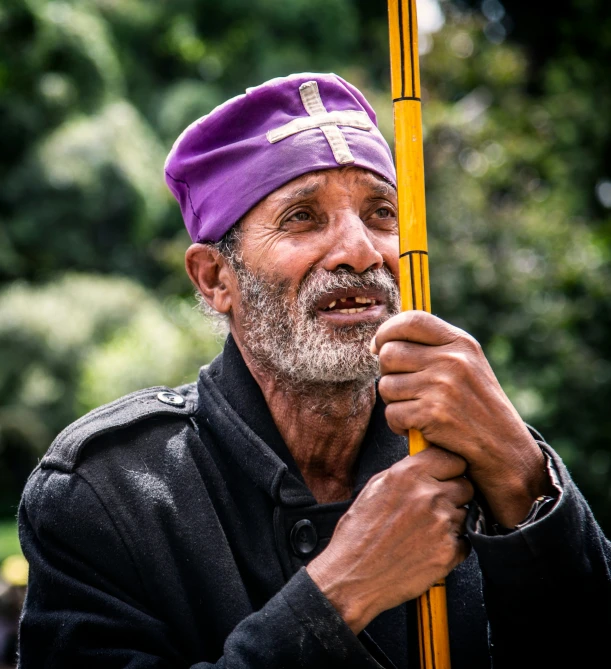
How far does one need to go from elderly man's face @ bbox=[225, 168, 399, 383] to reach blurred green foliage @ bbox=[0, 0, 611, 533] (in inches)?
234

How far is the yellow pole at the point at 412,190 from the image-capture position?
6.73ft

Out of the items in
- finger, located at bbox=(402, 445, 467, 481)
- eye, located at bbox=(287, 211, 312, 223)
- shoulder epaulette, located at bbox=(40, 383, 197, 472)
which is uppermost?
eye, located at bbox=(287, 211, 312, 223)

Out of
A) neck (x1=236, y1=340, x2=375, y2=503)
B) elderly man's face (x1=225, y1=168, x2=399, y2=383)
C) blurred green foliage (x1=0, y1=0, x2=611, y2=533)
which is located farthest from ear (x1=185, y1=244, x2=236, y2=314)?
blurred green foliage (x1=0, y1=0, x2=611, y2=533)

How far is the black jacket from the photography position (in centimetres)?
205

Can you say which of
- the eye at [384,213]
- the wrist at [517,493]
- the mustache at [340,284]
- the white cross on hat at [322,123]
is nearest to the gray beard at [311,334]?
the mustache at [340,284]

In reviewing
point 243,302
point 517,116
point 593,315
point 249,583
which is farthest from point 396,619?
point 517,116

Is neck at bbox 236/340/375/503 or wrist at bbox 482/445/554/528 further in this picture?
neck at bbox 236/340/375/503

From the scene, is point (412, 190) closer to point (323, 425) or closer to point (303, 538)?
point (323, 425)

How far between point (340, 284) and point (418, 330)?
0.58m

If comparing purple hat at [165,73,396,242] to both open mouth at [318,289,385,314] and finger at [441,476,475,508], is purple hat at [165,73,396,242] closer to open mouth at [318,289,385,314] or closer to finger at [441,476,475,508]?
open mouth at [318,289,385,314]

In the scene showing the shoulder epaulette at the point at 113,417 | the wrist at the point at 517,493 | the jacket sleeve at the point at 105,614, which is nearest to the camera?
the jacket sleeve at the point at 105,614

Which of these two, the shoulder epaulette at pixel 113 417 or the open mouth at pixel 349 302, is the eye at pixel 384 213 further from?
the shoulder epaulette at pixel 113 417

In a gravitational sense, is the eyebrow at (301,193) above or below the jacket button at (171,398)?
above

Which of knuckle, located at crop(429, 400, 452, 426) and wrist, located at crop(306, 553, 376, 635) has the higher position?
knuckle, located at crop(429, 400, 452, 426)
